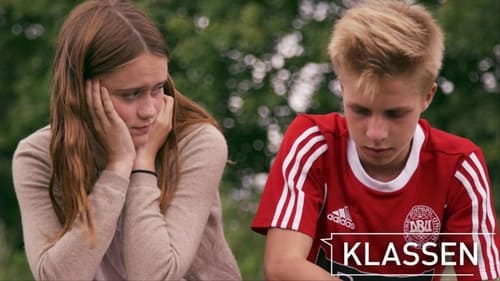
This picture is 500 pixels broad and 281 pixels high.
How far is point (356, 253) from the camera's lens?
4.24 m

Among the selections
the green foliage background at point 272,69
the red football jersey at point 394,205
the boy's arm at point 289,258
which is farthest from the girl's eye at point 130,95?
the green foliage background at point 272,69

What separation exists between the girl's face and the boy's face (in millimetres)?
653

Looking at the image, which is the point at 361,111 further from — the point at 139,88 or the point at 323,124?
the point at 139,88

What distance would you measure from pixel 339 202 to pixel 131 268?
766 millimetres

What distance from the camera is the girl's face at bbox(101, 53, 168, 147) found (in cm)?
420

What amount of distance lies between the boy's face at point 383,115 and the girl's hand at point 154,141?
0.67 metres

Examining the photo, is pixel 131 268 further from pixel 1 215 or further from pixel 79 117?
pixel 1 215

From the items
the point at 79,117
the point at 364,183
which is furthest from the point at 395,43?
the point at 79,117

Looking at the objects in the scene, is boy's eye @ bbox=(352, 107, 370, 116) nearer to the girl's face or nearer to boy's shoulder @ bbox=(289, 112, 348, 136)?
boy's shoulder @ bbox=(289, 112, 348, 136)

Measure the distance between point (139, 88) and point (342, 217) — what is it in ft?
2.78

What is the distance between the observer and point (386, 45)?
4.07 meters

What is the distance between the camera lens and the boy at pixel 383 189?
4.11 meters

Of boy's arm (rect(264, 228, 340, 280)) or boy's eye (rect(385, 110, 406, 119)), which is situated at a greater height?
boy's eye (rect(385, 110, 406, 119))

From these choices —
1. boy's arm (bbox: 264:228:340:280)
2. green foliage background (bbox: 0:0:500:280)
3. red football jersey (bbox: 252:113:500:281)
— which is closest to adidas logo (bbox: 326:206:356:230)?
red football jersey (bbox: 252:113:500:281)
